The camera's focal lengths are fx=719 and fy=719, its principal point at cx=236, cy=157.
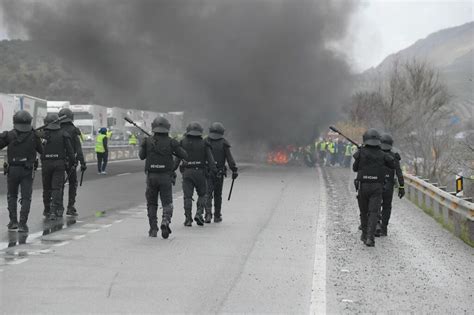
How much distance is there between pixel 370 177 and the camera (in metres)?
10.0

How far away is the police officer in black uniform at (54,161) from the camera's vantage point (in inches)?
442

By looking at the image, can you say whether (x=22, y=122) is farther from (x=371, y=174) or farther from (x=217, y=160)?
(x=371, y=174)

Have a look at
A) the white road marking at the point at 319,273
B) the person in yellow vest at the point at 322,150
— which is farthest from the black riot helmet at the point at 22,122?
the person in yellow vest at the point at 322,150

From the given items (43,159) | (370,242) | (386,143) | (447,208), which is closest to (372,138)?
(386,143)

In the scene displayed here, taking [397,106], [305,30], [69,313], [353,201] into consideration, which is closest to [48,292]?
[69,313]

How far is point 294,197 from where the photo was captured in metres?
17.2

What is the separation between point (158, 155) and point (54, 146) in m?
2.41

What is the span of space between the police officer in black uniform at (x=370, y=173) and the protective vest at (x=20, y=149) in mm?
4568

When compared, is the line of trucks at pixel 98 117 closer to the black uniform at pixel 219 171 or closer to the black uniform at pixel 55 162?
the black uniform at pixel 55 162

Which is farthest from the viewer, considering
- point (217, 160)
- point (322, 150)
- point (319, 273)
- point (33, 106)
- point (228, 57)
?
point (322, 150)

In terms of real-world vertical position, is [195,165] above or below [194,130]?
below

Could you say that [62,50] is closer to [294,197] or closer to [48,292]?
[294,197]

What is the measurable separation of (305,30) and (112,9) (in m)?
10.3

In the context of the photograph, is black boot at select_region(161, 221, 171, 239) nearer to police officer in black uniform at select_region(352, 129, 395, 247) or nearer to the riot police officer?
police officer in black uniform at select_region(352, 129, 395, 247)
